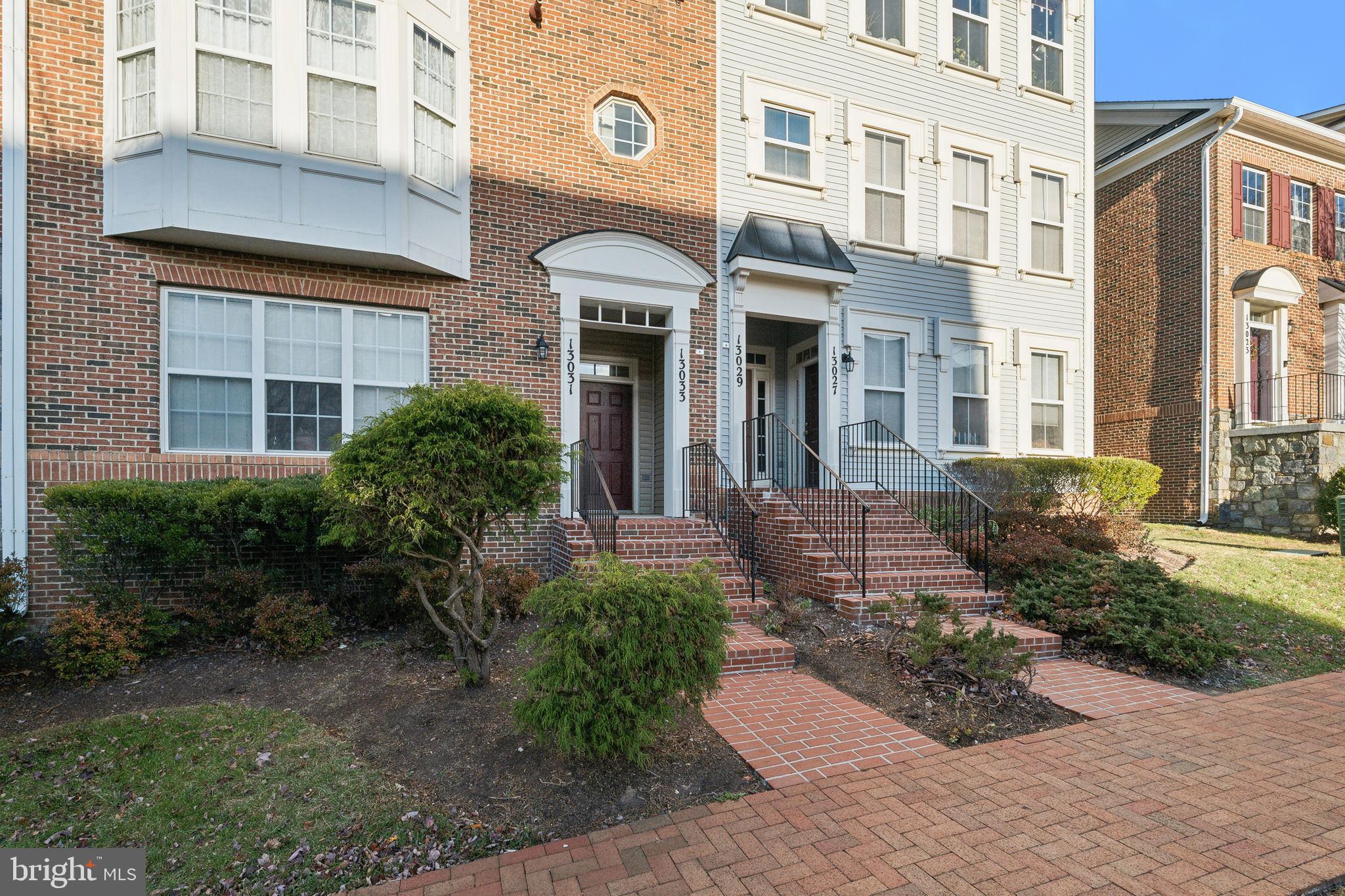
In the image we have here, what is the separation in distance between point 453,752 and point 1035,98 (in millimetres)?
13673

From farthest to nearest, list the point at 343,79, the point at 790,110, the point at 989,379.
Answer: the point at 989,379
the point at 790,110
the point at 343,79

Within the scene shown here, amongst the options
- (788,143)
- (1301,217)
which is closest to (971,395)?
(788,143)

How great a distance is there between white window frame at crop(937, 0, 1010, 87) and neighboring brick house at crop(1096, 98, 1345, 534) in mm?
5336

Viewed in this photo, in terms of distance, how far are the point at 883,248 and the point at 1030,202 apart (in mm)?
3371

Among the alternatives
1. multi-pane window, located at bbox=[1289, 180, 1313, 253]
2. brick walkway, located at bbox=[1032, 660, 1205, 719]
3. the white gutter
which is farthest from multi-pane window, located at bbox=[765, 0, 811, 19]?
multi-pane window, located at bbox=[1289, 180, 1313, 253]

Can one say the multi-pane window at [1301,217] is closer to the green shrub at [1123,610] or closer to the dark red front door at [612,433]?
the green shrub at [1123,610]

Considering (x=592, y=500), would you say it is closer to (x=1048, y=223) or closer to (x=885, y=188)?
(x=885, y=188)

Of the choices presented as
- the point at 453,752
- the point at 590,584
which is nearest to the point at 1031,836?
the point at 590,584

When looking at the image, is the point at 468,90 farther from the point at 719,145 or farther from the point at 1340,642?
the point at 1340,642

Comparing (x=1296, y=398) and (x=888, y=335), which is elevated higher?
(x=888, y=335)

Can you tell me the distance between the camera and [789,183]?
1030 centimetres

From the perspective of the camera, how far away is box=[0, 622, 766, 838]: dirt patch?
143 inches

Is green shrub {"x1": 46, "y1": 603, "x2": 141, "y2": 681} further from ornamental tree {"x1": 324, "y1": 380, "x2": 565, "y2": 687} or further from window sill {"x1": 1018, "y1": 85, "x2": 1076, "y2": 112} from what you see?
window sill {"x1": 1018, "y1": 85, "x2": 1076, "y2": 112}

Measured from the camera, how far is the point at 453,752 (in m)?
4.09
